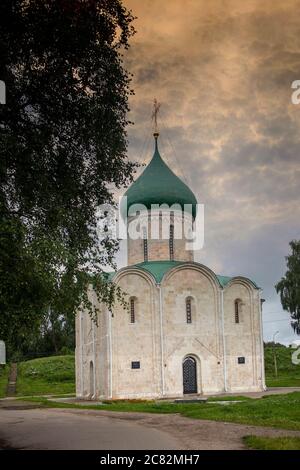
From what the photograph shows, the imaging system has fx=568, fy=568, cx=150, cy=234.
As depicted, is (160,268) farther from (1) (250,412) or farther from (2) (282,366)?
(2) (282,366)

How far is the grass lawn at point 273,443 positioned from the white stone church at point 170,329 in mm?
19184

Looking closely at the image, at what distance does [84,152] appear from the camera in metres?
13.7

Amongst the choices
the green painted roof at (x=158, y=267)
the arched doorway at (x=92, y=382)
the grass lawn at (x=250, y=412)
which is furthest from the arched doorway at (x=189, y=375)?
the grass lawn at (x=250, y=412)

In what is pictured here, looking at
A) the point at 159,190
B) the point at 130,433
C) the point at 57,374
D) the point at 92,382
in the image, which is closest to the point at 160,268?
the point at 159,190

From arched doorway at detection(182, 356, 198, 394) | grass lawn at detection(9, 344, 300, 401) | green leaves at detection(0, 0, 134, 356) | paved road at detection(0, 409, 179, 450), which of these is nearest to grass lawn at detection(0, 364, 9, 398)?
grass lawn at detection(9, 344, 300, 401)

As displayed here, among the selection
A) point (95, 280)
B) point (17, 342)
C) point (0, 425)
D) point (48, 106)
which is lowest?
point (0, 425)

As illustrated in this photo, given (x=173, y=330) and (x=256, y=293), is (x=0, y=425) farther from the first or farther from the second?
(x=256, y=293)

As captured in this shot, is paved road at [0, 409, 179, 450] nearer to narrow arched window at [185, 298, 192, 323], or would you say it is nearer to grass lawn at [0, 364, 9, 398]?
narrow arched window at [185, 298, 192, 323]

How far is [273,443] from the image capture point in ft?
32.8

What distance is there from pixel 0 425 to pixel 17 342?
5.21 meters

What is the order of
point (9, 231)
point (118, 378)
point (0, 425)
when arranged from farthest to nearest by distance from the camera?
1. point (118, 378)
2. point (0, 425)
3. point (9, 231)

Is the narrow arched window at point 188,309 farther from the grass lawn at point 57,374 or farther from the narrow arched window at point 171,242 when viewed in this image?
the grass lawn at point 57,374

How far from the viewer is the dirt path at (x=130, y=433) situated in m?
10.9

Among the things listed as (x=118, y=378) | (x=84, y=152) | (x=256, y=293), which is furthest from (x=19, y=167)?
(x=256, y=293)
